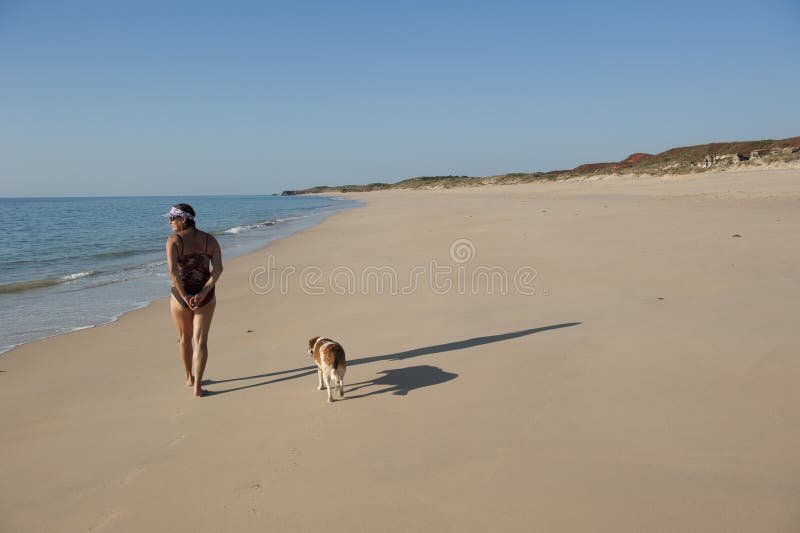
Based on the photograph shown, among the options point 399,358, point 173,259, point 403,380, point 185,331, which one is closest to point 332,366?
point 403,380

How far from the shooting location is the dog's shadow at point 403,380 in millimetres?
4227

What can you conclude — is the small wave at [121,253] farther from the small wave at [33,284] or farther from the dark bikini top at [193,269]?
the dark bikini top at [193,269]

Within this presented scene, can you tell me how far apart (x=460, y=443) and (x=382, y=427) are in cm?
60

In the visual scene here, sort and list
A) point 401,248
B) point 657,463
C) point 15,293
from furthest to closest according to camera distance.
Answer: point 401,248 < point 15,293 < point 657,463

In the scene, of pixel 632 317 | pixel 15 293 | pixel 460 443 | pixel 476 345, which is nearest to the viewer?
pixel 460 443

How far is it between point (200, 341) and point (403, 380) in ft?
6.01

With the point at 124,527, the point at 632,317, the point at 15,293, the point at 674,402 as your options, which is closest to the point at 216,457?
the point at 124,527

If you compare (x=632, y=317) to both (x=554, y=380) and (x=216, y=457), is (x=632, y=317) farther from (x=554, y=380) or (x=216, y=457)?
(x=216, y=457)

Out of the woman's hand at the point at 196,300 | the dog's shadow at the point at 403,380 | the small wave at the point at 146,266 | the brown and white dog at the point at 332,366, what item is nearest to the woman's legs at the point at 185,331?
the woman's hand at the point at 196,300

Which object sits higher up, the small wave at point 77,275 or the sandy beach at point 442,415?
the small wave at point 77,275

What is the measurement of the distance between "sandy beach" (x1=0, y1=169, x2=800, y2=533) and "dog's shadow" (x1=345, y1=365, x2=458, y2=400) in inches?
1.1

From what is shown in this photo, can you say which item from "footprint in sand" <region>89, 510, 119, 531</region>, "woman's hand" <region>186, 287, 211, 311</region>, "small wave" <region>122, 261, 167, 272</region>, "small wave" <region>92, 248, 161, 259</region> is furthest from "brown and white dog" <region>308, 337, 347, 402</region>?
"small wave" <region>92, 248, 161, 259</region>

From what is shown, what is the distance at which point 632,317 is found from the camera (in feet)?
18.8

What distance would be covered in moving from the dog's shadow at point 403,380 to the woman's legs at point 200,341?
1253 mm
